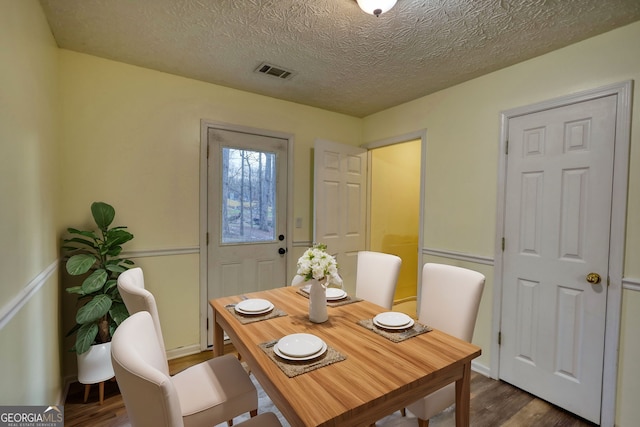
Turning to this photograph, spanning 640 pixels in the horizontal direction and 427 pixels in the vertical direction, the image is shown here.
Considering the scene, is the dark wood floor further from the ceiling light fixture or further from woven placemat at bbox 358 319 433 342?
the ceiling light fixture

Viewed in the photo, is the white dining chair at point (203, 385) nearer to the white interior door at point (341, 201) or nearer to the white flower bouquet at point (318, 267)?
the white flower bouquet at point (318, 267)

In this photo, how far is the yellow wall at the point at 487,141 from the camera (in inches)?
68.9

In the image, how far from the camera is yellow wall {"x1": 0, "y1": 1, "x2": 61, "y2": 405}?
1.12 metres

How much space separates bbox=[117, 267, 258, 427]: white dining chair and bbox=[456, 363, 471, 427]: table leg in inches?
36.9

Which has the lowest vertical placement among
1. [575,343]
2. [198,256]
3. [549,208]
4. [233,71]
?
[575,343]

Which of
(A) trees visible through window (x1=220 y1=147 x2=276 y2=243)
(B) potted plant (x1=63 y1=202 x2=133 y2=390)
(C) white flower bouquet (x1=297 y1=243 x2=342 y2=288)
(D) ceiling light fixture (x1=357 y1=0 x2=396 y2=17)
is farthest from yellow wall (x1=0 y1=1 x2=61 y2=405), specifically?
(D) ceiling light fixture (x1=357 y1=0 x2=396 y2=17)

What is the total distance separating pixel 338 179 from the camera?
3.33 metres

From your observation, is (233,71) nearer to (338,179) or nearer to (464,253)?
(338,179)

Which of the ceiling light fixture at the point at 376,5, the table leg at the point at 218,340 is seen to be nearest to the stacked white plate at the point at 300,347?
the table leg at the point at 218,340

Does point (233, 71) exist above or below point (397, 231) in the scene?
above

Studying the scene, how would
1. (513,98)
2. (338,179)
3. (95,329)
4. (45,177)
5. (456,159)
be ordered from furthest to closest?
(338,179)
(456,159)
(513,98)
(95,329)
(45,177)

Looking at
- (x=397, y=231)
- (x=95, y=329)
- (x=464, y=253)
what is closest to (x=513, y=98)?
(x=464, y=253)

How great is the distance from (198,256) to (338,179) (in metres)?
1.65

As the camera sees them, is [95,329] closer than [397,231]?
Yes
